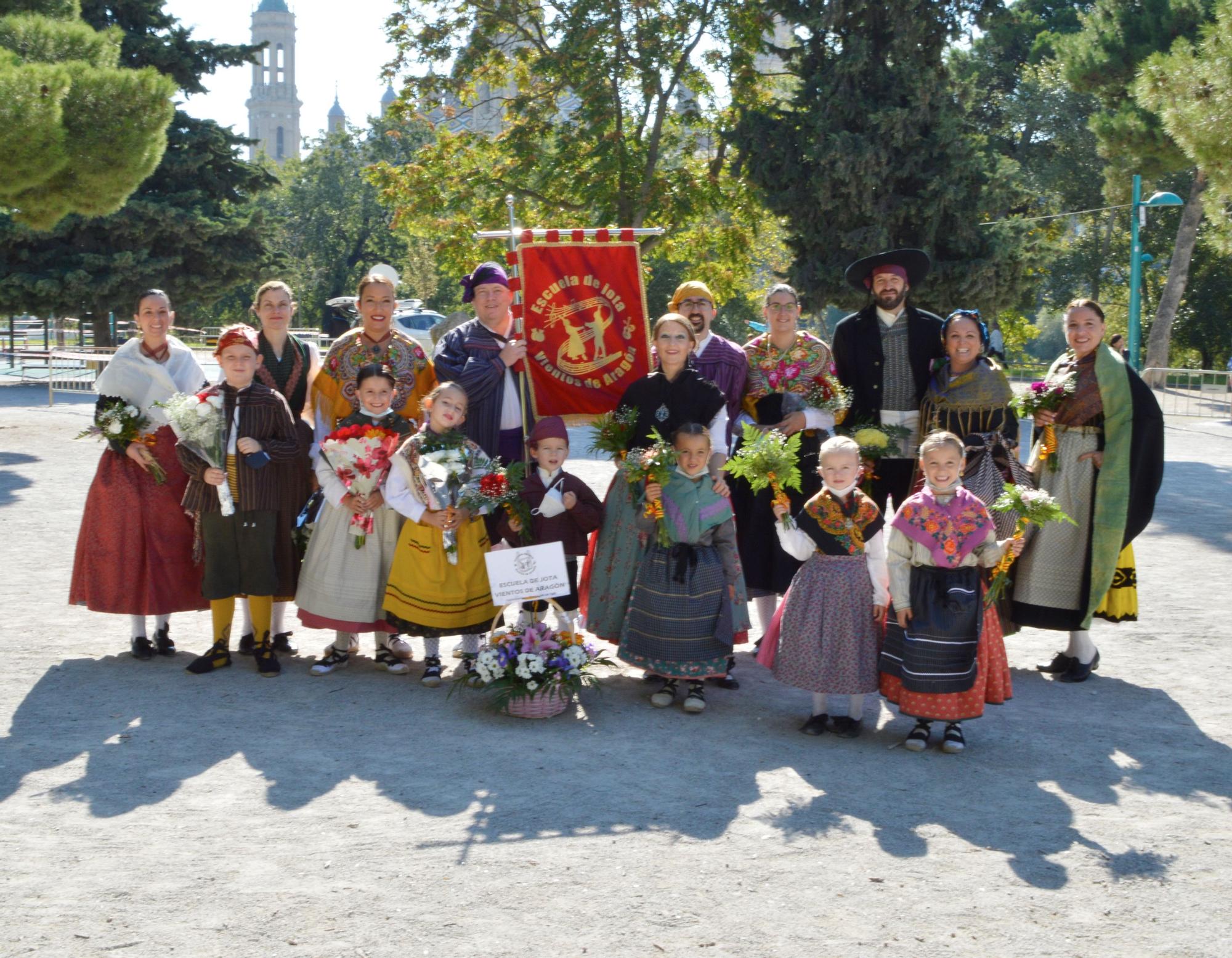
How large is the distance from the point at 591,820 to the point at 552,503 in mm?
2045

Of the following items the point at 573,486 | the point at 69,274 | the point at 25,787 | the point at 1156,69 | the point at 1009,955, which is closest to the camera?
the point at 1009,955

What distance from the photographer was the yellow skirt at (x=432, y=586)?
6.20m

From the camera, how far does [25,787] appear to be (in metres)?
4.73

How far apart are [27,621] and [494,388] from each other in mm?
3202

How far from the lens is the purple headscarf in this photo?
6586 mm

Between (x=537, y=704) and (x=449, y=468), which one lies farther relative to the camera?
(x=449, y=468)

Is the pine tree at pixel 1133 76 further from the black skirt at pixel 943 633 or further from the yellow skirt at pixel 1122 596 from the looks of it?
the black skirt at pixel 943 633

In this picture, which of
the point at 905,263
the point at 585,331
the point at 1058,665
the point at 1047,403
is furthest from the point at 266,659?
the point at 1047,403

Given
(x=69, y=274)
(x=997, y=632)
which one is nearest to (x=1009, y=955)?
(x=997, y=632)

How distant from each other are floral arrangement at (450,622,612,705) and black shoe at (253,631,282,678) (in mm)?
1138

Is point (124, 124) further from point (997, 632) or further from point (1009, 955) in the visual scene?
point (1009, 955)

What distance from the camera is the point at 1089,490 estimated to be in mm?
6578

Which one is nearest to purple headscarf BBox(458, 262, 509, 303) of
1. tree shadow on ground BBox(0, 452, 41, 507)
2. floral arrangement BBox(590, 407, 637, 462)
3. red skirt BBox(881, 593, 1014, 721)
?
floral arrangement BBox(590, 407, 637, 462)

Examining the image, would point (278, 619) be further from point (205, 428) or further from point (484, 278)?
point (484, 278)
